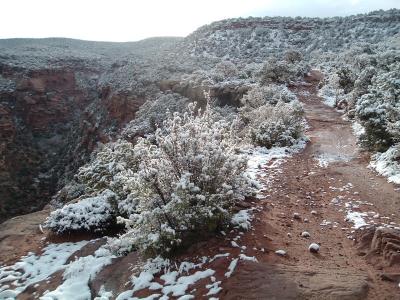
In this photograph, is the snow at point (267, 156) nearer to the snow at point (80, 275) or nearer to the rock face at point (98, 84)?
the snow at point (80, 275)

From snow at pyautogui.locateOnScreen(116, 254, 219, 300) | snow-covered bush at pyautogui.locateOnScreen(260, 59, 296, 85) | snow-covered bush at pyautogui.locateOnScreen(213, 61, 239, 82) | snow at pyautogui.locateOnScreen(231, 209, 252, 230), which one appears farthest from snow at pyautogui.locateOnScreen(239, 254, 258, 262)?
snow-covered bush at pyautogui.locateOnScreen(213, 61, 239, 82)

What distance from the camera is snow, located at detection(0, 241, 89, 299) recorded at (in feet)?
20.6

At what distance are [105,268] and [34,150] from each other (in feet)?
84.3

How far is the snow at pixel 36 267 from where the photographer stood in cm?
629

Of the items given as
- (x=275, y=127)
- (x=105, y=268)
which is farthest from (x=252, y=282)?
(x=275, y=127)

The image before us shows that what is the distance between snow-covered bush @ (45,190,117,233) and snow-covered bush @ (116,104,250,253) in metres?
2.46

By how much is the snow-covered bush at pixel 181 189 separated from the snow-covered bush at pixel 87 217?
246 cm

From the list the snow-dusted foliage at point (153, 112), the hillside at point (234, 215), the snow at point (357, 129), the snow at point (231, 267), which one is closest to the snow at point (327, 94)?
the hillside at point (234, 215)

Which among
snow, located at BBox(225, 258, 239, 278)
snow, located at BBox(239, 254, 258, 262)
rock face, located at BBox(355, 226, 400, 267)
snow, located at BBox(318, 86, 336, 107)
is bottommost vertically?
snow, located at BBox(225, 258, 239, 278)

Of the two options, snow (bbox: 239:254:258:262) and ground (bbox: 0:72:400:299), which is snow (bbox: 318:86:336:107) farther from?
snow (bbox: 239:254:258:262)

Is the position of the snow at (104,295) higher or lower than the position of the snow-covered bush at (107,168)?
lower

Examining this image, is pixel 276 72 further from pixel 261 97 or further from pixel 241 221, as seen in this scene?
pixel 241 221

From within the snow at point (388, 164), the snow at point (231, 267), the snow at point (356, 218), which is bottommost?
the snow at point (231, 267)

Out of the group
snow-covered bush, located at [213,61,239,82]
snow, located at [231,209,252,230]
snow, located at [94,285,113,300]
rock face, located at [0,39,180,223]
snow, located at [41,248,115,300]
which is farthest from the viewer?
rock face, located at [0,39,180,223]
